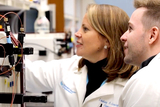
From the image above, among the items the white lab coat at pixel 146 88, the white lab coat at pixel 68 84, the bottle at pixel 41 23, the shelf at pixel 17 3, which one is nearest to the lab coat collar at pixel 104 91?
the white lab coat at pixel 68 84

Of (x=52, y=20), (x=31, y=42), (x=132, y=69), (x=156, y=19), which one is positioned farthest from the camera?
(x=52, y=20)

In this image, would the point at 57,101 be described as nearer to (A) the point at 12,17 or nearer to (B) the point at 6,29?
(B) the point at 6,29

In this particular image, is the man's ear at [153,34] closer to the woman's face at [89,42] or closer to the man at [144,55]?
the man at [144,55]

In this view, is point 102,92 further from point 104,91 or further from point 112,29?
point 112,29

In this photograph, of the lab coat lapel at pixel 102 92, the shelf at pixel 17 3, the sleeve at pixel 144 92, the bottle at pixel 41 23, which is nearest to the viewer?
the sleeve at pixel 144 92

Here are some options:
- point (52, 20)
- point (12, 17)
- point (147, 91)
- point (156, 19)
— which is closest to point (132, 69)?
point (156, 19)

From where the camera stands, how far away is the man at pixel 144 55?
69 centimetres

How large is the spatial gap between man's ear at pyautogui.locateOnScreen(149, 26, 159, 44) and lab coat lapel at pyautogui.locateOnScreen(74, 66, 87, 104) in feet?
1.76

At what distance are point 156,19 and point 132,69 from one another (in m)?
0.46

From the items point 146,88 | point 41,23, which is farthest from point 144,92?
point 41,23

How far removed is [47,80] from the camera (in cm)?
134

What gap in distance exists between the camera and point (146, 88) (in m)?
0.69

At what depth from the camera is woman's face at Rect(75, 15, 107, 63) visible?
1198 millimetres

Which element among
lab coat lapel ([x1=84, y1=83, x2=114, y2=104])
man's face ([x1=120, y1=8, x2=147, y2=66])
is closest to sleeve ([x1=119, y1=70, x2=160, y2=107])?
man's face ([x1=120, y1=8, x2=147, y2=66])
